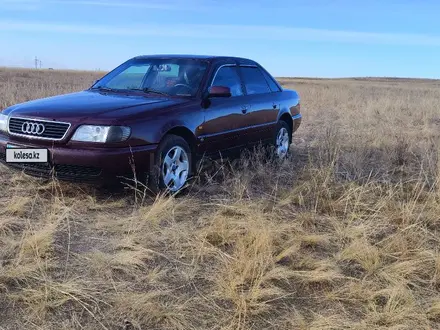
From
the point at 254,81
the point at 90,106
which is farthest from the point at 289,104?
the point at 90,106

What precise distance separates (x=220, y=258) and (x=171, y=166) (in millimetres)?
1670

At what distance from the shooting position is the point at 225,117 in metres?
5.47

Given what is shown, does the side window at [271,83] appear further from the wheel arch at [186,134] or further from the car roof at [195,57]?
the wheel arch at [186,134]

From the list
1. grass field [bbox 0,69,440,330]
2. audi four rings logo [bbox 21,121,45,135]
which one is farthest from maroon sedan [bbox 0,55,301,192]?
grass field [bbox 0,69,440,330]

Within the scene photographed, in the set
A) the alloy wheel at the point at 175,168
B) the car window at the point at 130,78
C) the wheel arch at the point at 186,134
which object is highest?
the car window at the point at 130,78

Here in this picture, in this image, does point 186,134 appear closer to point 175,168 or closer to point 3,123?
point 175,168

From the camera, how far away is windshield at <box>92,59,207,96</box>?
5.32 metres

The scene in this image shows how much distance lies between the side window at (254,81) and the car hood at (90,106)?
150 centimetres

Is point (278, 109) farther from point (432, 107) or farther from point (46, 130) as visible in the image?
point (432, 107)

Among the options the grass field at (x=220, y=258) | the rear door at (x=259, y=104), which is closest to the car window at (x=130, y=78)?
the rear door at (x=259, y=104)

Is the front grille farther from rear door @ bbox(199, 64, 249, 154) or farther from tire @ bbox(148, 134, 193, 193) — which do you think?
rear door @ bbox(199, 64, 249, 154)

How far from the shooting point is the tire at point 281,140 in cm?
686

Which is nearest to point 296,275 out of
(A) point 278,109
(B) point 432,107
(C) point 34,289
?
(C) point 34,289

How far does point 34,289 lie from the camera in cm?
272
